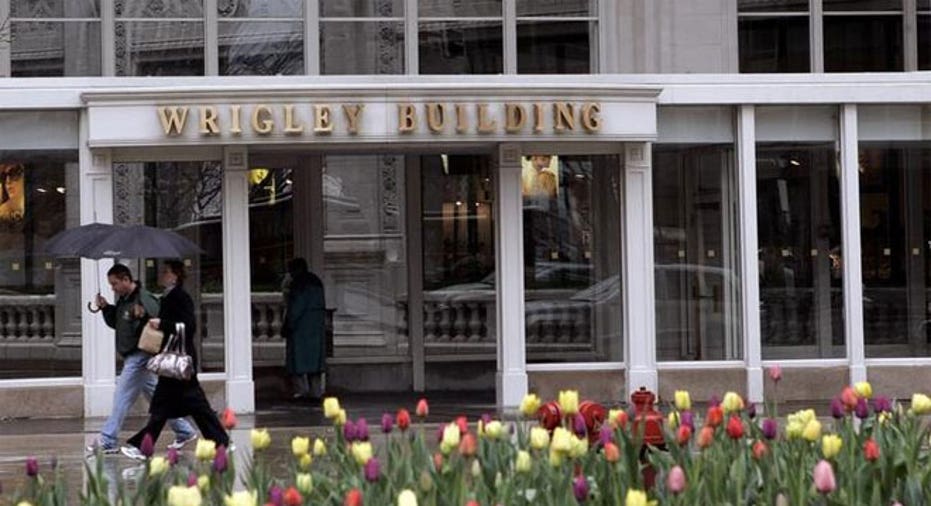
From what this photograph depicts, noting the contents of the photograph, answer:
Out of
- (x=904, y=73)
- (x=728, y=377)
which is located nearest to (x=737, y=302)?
(x=728, y=377)

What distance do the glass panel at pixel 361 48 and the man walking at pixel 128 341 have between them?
229 inches

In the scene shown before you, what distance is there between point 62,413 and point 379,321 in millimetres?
4905

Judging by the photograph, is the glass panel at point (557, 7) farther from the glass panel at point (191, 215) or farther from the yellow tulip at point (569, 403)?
the yellow tulip at point (569, 403)

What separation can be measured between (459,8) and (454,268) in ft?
11.7

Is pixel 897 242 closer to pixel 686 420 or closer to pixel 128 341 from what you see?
pixel 128 341

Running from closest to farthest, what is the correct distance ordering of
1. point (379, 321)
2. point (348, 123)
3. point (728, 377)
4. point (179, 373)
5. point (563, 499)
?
point (563, 499) < point (179, 373) < point (348, 123) < point (728, 377) < point (379, 321)

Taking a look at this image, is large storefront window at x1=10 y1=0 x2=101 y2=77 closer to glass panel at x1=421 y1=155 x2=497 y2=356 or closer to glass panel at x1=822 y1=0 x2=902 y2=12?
glass panel at x1=421 y1=155 x2=497 y2=356

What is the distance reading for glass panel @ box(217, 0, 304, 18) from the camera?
64.9 feet

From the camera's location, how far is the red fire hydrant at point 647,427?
23.1 ft

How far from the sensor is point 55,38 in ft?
63.3

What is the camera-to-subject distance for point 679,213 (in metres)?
19.9

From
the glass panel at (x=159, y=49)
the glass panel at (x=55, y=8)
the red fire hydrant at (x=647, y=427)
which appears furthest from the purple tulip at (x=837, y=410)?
the glass panel at (x=55, y=8)

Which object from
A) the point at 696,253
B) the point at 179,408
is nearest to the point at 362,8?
the point at 696,253

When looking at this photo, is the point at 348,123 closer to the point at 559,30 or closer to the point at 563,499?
the point at 559,30
